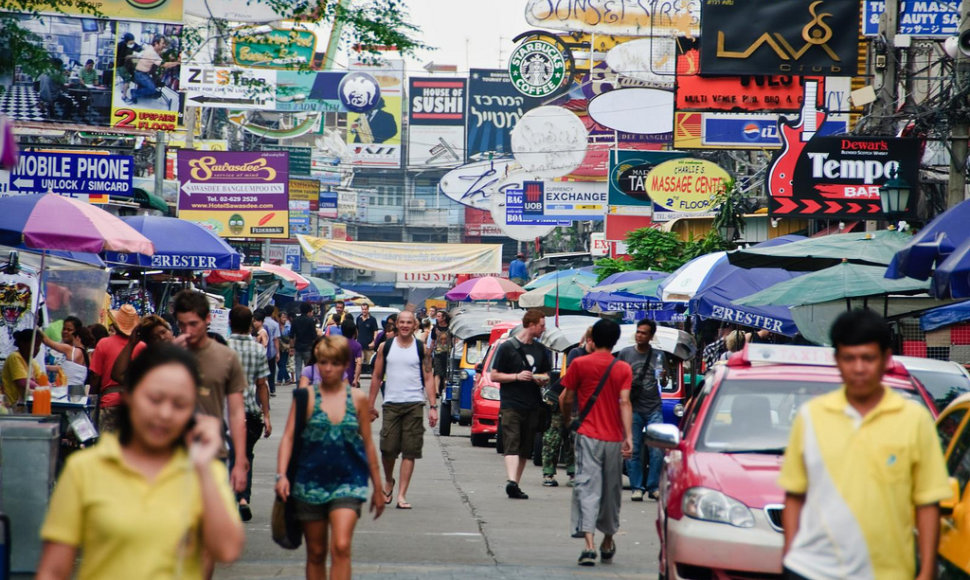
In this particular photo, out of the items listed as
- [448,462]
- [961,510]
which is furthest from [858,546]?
[448,462]

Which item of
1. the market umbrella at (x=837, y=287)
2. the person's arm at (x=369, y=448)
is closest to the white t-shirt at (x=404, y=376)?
the market umbrella at (x=837, y=287)

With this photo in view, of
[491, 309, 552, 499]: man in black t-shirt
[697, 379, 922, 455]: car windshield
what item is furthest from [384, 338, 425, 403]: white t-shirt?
[697, 379, 922, 455]: car windshield

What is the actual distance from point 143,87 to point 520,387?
37.5 feet

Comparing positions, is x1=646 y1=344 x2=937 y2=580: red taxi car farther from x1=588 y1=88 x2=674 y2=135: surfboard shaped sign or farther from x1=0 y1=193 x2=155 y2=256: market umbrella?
→ x1=588 y1=88 x2=674 y2=135: surfboard shaped sign

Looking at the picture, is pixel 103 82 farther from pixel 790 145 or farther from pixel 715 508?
pixel 715 508

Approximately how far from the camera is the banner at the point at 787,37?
56.0 ft

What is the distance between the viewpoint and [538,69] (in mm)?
41875

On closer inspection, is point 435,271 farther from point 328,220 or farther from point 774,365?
point 328,220

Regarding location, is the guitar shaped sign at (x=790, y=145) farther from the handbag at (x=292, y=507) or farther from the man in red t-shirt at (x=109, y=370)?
the handbag at (x=292, y=507)

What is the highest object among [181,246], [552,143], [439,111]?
[439,111]

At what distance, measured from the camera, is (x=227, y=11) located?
827 inches

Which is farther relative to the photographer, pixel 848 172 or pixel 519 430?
pixel 848 172

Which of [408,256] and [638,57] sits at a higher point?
[638,57]

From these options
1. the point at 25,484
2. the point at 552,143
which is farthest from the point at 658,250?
the point at 25,484
